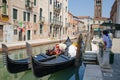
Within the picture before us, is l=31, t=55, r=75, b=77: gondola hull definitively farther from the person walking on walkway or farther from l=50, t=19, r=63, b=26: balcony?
l=50, t=19, r=63, b=26: balcony

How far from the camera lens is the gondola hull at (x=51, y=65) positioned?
809 centimetres

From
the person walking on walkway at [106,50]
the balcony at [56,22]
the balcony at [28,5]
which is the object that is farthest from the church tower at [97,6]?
the person walking on walkway at [106,50]

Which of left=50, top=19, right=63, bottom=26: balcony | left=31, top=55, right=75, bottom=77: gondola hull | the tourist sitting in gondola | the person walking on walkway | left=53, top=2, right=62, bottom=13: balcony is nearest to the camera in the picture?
the person walking on walkway

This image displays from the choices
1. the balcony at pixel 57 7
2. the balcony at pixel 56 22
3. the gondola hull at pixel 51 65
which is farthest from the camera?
the balcony at pixel 57 7

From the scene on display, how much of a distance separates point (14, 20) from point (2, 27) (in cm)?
233

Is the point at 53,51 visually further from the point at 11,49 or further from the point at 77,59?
the point at 11,49

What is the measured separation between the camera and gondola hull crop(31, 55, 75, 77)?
8085 millimetres

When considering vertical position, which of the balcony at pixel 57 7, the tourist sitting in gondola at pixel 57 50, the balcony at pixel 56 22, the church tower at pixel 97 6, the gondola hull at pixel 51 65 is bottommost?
the gondola hull at pixel 51 65

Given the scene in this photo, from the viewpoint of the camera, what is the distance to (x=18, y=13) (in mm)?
25203

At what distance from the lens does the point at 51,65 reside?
8.75 m

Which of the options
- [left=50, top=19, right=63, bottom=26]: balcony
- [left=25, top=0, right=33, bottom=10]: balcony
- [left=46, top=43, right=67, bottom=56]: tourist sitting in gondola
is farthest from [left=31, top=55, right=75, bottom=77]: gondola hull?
[left=50, top=19, right=63, bottom=26]: balcony

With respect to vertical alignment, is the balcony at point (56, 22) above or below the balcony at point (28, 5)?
below

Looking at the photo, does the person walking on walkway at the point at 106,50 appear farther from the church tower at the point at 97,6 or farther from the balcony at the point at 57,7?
the church tower at the point at 97,6

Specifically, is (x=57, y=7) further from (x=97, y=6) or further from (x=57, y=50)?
(x=97, y=6)
